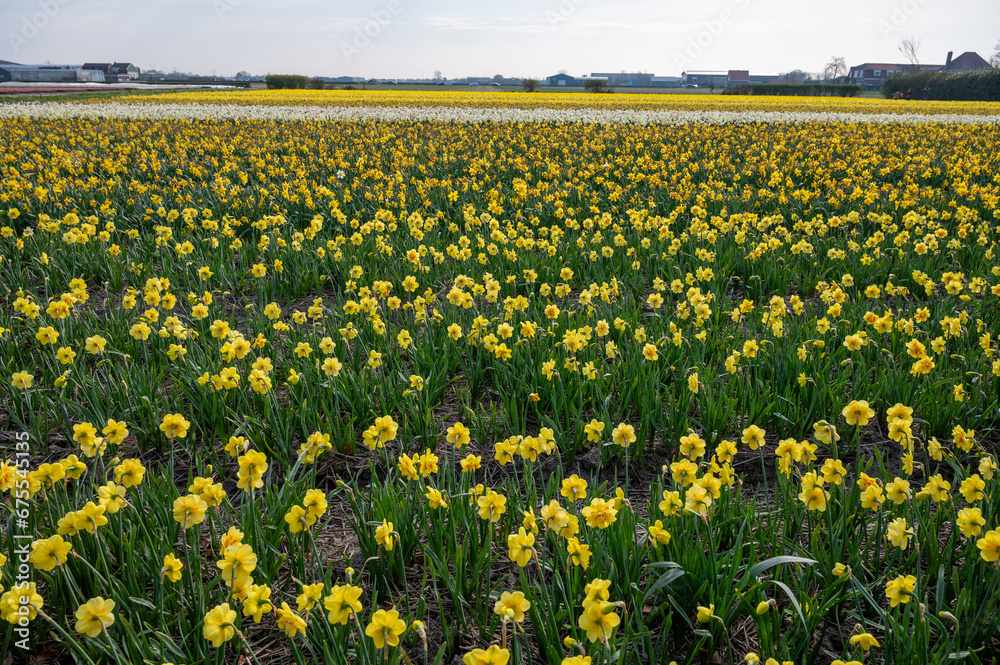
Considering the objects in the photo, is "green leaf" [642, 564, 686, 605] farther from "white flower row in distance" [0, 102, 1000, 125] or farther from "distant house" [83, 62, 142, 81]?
"distant house" [83, 62, 142, 81]

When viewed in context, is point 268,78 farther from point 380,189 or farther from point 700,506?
point 700,506

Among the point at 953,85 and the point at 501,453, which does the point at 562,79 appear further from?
the point at 501,453

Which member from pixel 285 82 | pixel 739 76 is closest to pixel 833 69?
pixel 739 76

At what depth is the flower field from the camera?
5.68 ft

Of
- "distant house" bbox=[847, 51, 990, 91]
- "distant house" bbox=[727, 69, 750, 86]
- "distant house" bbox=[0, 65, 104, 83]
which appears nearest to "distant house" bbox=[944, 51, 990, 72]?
"distant house" bbox=[847, 51, 990, 91]

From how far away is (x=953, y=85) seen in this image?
45219 millimetres

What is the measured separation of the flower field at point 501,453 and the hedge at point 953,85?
4949cm

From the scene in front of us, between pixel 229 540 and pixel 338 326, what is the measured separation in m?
2.49

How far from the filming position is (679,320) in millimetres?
4031

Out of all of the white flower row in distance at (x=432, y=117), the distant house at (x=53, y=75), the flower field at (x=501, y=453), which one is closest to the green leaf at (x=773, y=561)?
the flower field at (x=501, y=453)

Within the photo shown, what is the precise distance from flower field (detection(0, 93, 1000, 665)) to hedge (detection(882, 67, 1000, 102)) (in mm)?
49490

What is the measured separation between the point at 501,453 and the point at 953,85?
5890cm

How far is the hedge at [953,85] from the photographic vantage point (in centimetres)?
4278

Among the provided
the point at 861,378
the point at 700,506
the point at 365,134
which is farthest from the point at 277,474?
the point at 365,134
